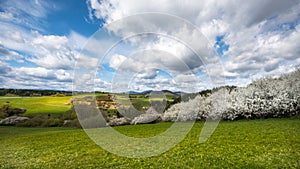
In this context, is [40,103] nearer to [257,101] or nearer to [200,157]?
[257,101]

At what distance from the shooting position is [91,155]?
22.9ft

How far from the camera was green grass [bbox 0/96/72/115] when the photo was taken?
83.7ft

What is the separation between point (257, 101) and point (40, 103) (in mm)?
27537

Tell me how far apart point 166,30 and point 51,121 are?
18.7 meters

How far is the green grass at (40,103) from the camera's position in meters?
25.5

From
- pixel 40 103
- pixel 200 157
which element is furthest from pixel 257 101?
pixel 40 103

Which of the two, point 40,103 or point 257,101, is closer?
point 257,101

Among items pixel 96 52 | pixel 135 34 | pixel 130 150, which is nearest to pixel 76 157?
pixel 130 150

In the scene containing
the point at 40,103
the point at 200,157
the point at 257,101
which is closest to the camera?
the point at 200,157

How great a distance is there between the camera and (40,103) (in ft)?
92.7

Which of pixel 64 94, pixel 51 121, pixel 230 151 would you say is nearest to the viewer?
pixel 230 151

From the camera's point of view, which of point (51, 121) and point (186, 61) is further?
point (51, 121)

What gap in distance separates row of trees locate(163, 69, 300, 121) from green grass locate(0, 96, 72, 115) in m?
18.4

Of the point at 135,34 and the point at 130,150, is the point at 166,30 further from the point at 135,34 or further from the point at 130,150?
the point at 130,150
